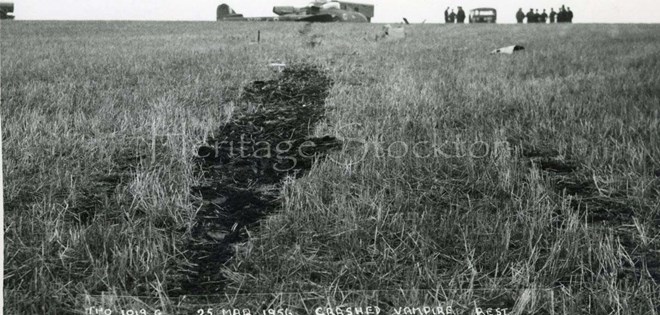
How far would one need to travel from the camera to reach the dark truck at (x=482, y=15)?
27647 mm

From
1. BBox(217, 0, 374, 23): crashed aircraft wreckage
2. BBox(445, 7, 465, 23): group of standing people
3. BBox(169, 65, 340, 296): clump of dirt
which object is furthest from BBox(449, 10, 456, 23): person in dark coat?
BBox(169, 65, 340, 296): clump of dirt

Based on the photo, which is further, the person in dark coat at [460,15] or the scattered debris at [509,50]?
the person in dark coat at [460,15]

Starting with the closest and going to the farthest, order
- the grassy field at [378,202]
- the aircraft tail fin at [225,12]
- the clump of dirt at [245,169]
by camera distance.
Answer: the grassy field at [378,202] < the clump of dirt at [245,169] < the aircraft tail fin at [225,12]

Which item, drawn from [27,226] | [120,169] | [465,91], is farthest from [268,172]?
[465,91]

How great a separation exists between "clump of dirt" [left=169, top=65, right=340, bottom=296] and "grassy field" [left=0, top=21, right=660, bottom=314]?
8cm

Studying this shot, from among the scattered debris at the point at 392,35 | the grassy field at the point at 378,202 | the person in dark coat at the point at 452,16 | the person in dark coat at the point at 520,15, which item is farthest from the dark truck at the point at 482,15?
the grassy field at the point at 378,202

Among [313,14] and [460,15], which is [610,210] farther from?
[313,14]

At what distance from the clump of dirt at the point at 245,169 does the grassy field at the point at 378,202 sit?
0.08m

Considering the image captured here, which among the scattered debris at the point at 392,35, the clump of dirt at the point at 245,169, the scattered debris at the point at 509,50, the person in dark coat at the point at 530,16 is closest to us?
the clump of dirt at the point at 245,169

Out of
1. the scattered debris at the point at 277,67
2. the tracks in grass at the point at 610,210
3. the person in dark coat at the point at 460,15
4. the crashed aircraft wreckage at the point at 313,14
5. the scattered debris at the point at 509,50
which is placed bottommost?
the tracks in grass at the point at 610,210

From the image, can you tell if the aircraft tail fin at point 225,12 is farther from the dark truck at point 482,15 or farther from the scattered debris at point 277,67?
the scattered debris at point 277,67

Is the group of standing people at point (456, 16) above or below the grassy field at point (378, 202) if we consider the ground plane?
above

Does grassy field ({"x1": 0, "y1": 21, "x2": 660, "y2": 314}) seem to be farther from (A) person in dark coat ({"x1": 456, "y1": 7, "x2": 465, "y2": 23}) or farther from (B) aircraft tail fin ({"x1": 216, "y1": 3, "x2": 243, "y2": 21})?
(B) aircraft tail fin ({"x1": 216, "y1": 3, "x2": 243, "y2": 21})

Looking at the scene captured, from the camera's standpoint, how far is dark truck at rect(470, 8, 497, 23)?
2765 centimetres
